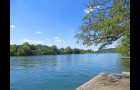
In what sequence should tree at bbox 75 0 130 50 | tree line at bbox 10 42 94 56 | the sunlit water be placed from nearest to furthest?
tree at bbox 75 0 130 50 → the sunlit water → tree line at bbox 10 42 94 56

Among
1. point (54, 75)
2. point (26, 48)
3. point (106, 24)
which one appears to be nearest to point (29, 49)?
point (26, 48)

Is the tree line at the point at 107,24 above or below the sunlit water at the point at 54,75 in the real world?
above

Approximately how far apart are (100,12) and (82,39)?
2019mm

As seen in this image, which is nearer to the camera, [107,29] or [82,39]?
[107,29]

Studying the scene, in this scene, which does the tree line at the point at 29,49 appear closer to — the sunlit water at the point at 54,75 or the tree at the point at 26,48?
the tree at the point at 26,48

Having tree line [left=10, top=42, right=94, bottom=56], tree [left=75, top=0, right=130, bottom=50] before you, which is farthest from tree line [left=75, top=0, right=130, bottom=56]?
tree line [left=10, top=42, right=94, bottom=56]

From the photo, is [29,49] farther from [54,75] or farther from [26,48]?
[54,75]

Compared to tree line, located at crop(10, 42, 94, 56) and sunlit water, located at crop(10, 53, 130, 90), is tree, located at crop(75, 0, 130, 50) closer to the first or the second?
sunlit water, located at crop(10, 53, 130, 90)

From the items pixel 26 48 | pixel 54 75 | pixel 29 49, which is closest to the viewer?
pixel 54 75

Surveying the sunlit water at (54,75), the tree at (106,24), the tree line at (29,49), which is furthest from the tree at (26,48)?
the tree at (106,24)
